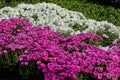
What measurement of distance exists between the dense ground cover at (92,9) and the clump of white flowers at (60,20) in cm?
76

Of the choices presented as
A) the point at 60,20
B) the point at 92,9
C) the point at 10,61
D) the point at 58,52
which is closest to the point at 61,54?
the point at 58,52

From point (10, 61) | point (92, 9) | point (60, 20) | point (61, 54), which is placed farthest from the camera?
point (92, 9)

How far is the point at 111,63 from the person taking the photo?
759 centimetres

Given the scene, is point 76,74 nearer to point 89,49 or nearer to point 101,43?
point 89,49

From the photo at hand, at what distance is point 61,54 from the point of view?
307 inches

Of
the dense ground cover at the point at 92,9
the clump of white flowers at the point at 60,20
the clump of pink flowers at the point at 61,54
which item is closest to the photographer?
the clump of pink flowers at the point at 61,54

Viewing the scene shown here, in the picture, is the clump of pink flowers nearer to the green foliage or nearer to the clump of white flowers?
the green foliage

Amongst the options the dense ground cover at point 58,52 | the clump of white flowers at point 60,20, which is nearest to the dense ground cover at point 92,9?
the clump of white flowers at point 60,20

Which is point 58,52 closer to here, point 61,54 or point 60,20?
point 61,54

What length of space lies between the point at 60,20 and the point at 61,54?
3.52m

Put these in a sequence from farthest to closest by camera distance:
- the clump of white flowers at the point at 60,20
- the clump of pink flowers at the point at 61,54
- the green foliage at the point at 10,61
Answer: the clump of white flowers at the point at 60,20
the green foliage at the point at 10,61
the clump of pink flowers at the point at 61,54

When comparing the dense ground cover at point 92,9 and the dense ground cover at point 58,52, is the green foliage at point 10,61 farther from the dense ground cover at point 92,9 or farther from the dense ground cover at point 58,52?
the dense ground cover at point 92,9

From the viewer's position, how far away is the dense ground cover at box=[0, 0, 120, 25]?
1233 centimetres

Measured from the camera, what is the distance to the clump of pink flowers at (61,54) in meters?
7.39
